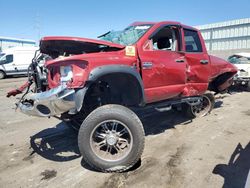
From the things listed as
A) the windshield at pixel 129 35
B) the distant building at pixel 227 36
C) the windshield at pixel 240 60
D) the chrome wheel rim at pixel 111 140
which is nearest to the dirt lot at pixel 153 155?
the chrome wheel rim at pixel 111 140

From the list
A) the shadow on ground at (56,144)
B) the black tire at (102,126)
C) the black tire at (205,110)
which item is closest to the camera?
the black tire at (102,126)

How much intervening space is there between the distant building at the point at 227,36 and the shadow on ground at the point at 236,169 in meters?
25.6

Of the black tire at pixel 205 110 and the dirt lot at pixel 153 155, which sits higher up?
the black tire at pixel 205 110

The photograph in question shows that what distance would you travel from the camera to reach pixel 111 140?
13.1 ft

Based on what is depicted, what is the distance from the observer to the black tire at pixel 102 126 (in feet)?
12.3

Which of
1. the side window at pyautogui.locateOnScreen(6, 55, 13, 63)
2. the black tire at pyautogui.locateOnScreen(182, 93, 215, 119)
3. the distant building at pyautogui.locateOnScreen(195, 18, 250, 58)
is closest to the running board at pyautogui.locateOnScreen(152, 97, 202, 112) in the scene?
the black tire at pyautogui.locateOnScreen(182, 93, 215, 119)

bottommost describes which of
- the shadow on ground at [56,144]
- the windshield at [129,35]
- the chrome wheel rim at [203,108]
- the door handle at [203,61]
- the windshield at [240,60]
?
the shadow on ground at [56,144]

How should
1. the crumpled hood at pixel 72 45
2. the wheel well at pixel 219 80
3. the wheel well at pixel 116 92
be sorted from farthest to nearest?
1. the wheel well at pixel 219 80
2. the wheel well at pixel 116 92
3. the crumpled hood at pixel 72 45

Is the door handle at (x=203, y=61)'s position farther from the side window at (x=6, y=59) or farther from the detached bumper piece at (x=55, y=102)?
the side window at (x=6, y=59)

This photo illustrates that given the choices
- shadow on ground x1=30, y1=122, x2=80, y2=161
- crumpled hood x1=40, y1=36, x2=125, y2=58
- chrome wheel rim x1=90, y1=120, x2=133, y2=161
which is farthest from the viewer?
shadow on ground x1=30, y1=122, x2=80, y2=161

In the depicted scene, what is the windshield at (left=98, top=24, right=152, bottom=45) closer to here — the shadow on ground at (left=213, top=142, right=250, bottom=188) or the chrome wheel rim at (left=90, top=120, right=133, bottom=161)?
the chrome wheel rim at (left=90, top=120, right=133, bottom=161)

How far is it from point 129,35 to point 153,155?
7.32 ft

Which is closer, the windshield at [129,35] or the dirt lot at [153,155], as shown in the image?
the dirt lot at [153,155]

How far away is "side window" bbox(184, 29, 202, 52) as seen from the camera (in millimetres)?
5776
